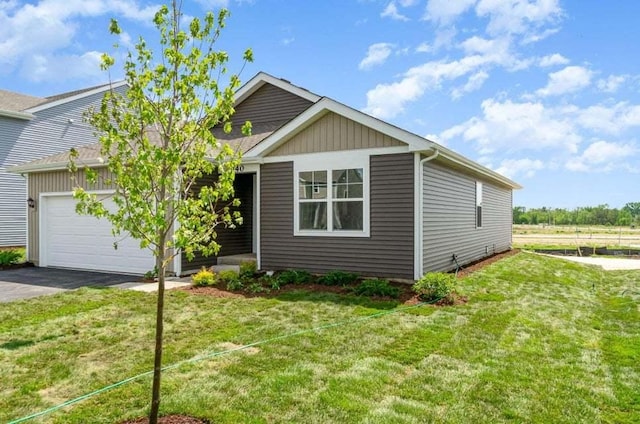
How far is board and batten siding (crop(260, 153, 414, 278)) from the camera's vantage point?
9016 millimetres

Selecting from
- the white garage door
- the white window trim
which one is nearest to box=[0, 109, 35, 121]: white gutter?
the white garage door

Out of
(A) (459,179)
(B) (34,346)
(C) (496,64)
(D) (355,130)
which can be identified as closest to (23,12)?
(D) (355,130)

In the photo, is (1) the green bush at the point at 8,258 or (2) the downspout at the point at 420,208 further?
(1) the green bush at the point at 8,258

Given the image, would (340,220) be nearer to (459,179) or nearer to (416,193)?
(416,193)

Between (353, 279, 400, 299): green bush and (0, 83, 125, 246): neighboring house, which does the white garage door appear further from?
(0, 83, 125, 246): neighboring house

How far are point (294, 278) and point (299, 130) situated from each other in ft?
11.3

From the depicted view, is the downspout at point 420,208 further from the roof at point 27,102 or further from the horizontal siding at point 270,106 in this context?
the roof at point 27,102

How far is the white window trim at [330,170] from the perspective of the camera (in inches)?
368

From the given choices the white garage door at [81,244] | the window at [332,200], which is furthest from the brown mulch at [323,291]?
the white garage door at [81,244]

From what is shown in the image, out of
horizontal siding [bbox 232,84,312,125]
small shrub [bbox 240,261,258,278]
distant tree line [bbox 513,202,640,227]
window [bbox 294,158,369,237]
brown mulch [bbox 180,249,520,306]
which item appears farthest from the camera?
distant tree line [bbox 513,202,640,227]

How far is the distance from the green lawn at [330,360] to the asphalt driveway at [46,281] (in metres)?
1.13

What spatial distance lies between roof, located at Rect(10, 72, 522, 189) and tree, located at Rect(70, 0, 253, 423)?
2958mm

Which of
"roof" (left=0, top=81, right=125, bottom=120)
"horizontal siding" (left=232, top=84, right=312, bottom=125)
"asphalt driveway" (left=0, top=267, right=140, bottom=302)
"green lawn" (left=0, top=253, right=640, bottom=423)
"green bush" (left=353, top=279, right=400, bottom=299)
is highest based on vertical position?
"roof" (left=0, top=81, right=125, bottom=120)

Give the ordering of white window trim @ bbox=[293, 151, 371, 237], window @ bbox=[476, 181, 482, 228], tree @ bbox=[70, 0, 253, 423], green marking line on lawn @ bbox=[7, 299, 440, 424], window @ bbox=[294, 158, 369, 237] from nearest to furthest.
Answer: tree @ bbox=[70, 0, 253, 423] < green marking line on lawn @ bbox=[7, 299, 440, 424] < white window trim @ bbox=[293, 151, 371, 237] < window @ bbox=[294, 158, 369, 237] < window @ bbox=[476, 181, 482, 228]
